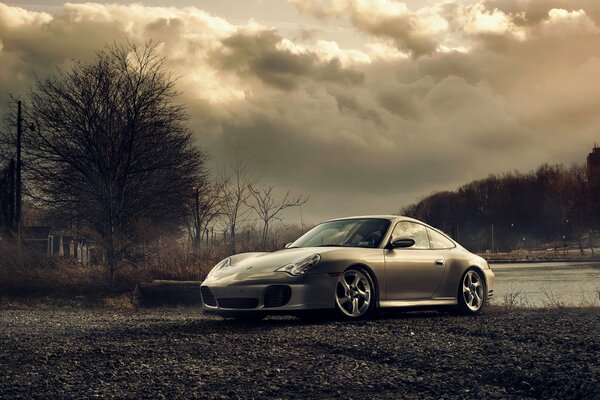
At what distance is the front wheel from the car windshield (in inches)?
61.1

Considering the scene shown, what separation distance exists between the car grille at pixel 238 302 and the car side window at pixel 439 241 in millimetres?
3047

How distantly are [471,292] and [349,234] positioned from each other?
213 centimetres

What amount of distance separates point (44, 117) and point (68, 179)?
2.61 meters

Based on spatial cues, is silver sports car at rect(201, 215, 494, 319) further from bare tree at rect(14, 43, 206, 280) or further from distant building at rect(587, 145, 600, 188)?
distant building at rect(587, 145, 600, 188)

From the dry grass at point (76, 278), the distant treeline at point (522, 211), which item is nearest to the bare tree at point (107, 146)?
the dry grass at point (76, 278)

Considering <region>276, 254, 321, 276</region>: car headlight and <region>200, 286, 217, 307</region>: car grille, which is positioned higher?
<region>276, 254, 321, 276</region>: car headlight

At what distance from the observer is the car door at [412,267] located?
1023cm

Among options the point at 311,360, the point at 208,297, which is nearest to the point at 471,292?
the point at 208,297

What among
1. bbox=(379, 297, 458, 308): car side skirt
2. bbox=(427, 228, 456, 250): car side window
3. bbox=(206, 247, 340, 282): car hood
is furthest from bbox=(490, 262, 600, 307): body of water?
bbox=(206, 247, 340, 282): car hood

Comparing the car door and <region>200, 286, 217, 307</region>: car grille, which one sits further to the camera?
the car door

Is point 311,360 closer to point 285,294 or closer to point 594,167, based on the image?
point 285,294

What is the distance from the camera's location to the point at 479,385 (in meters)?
5.75

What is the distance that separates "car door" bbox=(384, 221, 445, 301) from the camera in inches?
403

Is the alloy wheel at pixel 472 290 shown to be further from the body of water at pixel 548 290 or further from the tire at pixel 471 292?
the body of water at pixel 548 290
